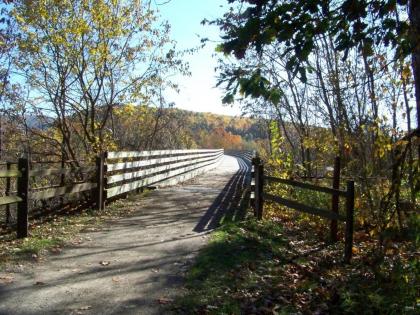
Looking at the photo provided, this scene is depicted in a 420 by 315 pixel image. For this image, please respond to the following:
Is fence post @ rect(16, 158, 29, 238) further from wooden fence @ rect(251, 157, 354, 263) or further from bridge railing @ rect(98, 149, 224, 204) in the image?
wooden fence @ rect(251, 157, 354, 263)

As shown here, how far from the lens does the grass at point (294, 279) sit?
5219mm

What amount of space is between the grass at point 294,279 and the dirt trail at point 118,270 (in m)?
0.38

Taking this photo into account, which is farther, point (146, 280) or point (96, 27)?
point (96, 27)

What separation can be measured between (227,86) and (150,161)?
10.7 metres

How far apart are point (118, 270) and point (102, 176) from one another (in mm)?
4929

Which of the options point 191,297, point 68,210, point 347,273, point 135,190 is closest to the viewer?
point 191,297

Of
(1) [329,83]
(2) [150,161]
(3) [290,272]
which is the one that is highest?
(1) [329,83]

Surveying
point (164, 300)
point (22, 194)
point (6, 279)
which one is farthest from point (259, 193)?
point (6, 279)

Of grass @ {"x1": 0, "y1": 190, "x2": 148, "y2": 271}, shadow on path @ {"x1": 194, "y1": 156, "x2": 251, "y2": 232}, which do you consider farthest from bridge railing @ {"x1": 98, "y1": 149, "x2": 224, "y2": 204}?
shadow on path @ {"x1": 194, "y1": 156, "x2": 251, "y2": 232}

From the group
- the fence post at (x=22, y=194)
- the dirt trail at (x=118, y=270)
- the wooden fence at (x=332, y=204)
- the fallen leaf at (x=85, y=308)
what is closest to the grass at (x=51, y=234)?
the fence post at (x=22, y=194)

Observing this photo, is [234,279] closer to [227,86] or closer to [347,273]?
[347,273]

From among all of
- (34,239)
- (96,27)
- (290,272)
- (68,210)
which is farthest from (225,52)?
(96,27)

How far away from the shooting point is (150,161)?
48.6 feet

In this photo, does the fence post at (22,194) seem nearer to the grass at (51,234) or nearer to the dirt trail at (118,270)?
the grass at (51,234)
